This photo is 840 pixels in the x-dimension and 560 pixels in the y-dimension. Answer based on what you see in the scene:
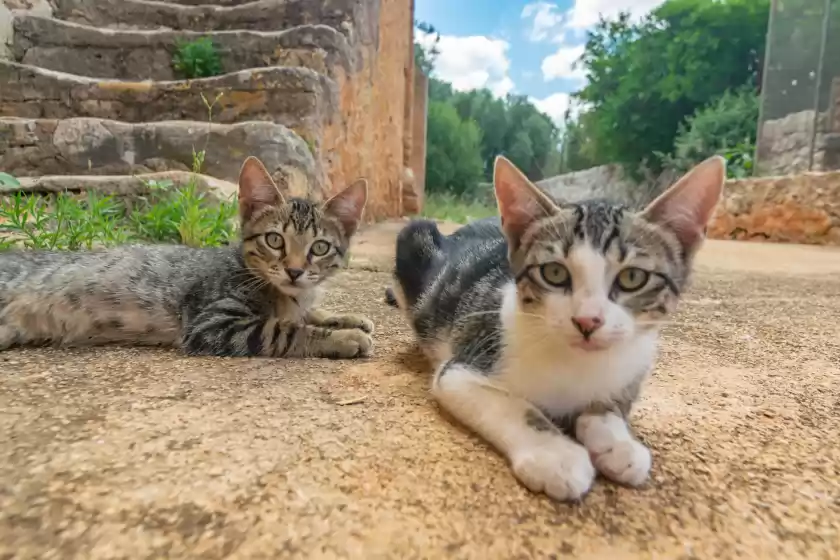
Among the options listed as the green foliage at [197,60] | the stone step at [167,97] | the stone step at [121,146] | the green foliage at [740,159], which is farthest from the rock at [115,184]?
the green foliage at [740,159]

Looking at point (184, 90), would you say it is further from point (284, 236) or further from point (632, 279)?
point (632, 279)

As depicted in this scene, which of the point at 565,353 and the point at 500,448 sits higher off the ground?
the point at 565,353

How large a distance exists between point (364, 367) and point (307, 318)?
49 centimetres

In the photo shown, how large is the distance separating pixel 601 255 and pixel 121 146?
333cm

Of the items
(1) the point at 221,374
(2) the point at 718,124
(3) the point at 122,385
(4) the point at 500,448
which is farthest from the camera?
(2) the point at 718,124

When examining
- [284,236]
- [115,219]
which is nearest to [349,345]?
[284,236]

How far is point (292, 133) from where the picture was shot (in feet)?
11.9

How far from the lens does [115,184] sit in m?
3.15

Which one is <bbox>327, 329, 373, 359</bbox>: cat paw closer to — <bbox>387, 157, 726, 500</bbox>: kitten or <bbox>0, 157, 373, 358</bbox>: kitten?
<bbox>0, 157, 373, 358</bbox>: kitten

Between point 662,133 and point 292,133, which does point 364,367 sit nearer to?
point 292,133

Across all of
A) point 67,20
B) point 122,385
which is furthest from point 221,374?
point 67,20

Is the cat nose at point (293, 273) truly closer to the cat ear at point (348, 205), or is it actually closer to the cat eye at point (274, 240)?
the cat eye at point (274, 240)

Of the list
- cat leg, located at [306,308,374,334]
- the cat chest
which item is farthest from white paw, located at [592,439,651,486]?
cat leg, located at [306,308,374,334]

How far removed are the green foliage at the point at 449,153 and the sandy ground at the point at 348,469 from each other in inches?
305
